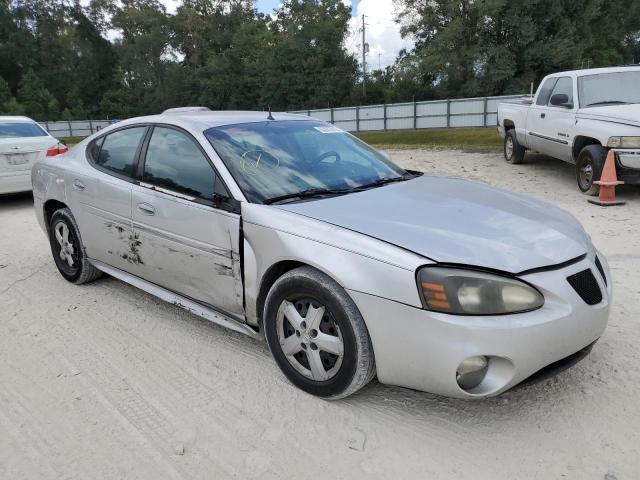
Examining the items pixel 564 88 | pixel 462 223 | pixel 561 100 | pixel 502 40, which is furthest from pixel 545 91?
pixel 502 40

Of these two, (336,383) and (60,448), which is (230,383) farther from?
(60,448)

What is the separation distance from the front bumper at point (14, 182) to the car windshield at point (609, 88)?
885 centimetres

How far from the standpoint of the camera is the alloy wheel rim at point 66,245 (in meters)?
4.57

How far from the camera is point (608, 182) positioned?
7.29 metres

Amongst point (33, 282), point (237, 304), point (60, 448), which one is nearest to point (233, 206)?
point (237, 304)

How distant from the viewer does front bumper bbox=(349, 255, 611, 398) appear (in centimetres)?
230

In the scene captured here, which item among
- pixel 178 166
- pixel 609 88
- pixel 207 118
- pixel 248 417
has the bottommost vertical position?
pixel 248 417

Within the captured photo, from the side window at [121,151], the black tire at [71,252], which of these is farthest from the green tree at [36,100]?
the side window at [121,151]

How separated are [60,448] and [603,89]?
27.9 feet

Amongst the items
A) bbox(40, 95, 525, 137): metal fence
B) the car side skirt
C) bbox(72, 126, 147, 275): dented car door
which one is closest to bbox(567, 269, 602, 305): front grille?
the car side skirt

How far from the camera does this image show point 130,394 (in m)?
2.95

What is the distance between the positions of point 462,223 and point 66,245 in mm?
3572

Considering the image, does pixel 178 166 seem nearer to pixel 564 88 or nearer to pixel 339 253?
pixel 339 253

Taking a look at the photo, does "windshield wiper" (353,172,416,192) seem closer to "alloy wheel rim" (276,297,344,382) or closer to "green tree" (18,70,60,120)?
"alloy wheel rim" (276,297,344,382)
